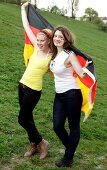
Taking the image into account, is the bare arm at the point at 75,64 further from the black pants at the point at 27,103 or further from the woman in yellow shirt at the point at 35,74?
the black pants at the point at 27,103

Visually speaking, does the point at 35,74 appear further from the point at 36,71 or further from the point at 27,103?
the point at 27,103

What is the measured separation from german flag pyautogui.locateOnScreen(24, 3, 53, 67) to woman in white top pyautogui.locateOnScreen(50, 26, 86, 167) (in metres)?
0.57

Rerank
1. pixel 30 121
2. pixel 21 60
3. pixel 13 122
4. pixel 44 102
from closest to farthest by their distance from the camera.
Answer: pixel 30 121 → pixel 13 122 → pixel 44 102 → pixel 21 60

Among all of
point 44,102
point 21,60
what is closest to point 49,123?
point 44,102

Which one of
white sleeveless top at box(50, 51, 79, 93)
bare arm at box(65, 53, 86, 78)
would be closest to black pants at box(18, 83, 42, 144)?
white sleeveless top at box(50, 51, 79, 93)

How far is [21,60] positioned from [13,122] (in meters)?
7.94

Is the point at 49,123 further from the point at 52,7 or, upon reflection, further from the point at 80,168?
the point at 52,7

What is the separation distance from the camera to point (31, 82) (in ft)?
20.7

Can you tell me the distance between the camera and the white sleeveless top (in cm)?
598

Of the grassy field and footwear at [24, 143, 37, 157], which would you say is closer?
Answer: the grassy field

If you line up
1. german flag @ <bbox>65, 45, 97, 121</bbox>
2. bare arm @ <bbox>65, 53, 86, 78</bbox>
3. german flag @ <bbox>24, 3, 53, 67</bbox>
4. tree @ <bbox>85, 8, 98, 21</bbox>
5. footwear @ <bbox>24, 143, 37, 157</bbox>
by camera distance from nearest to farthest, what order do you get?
bare arm @ <bbox>65, 53, 86, 78</bbox> → german flag @ <bbox>65, 45, 97, 121</bbox> → german flag @ <bbox>24, 3, 53, 67</bbox> → footwear @ <bbox>24, 143, 37, 157</bbox> → tree @ <bbox>85, 8, 98, 21</bbox>

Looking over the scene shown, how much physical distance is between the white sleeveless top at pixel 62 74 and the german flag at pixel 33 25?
0.69 m

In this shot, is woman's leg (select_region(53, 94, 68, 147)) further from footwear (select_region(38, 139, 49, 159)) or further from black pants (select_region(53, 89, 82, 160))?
footwear (select_region(38, 139, 49, 159))

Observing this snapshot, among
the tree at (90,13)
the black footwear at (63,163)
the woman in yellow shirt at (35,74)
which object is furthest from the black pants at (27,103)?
the tree at (90,13)
